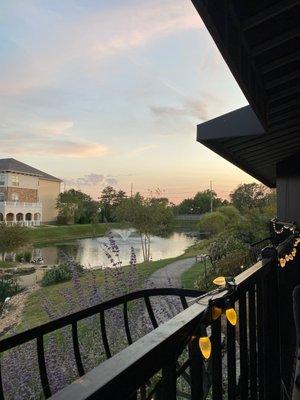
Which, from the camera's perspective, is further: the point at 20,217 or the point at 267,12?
the point at 20,217

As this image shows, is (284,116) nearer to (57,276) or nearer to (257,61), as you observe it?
(257,61)

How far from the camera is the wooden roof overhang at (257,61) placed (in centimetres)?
158

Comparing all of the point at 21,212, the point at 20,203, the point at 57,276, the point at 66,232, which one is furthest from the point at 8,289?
the point at 21,212

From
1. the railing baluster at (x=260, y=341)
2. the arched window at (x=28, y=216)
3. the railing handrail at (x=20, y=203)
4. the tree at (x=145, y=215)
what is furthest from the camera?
the arched window at (x=28, y=216)

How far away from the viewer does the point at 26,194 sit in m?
51.4

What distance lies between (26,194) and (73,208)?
20.2 ft

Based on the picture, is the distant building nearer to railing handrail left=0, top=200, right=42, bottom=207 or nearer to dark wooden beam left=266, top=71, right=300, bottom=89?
railing handrail left=0, top=200, right=42, bottom=207

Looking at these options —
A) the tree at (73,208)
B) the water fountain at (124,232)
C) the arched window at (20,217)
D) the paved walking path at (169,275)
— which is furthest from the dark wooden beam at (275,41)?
the tree at (73,208)

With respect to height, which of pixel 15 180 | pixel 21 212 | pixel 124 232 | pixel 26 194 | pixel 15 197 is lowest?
pixel 124 232

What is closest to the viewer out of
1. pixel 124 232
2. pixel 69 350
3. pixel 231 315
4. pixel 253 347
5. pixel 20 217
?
pixel 231 315

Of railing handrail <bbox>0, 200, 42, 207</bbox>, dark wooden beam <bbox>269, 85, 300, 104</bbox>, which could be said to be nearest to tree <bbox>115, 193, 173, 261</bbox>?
railing handrail <bbox>0, 200, 42, 207</bbox>

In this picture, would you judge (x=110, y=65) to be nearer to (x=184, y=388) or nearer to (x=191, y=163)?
(x=184, y=388)

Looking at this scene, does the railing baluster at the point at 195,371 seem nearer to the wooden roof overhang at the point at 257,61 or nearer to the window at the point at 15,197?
the wooden roof overhang at the point at 257,61

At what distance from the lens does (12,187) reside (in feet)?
159
